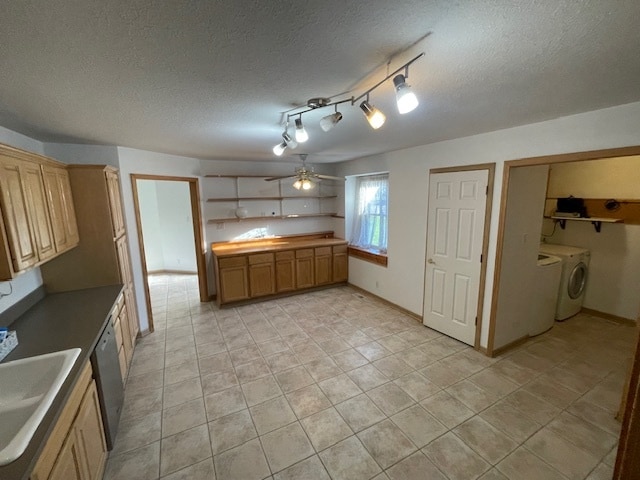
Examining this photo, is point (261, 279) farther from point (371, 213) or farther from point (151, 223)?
point (151, 223)

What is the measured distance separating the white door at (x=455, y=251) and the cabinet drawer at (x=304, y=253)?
2.03m

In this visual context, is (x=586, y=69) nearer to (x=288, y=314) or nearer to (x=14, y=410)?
(x=14, y=410)

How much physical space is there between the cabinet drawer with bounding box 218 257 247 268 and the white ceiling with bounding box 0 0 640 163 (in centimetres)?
237

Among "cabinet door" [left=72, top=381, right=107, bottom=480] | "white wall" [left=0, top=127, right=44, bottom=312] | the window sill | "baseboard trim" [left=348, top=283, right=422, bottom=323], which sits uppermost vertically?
"white wall" [left=0, top=127, right=44, bottom=312]

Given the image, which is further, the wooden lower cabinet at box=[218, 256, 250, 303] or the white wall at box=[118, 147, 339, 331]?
the wooden lower cabinet at box=[218, 256, 250, 303]

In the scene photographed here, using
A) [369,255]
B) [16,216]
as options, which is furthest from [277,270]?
[16,216]

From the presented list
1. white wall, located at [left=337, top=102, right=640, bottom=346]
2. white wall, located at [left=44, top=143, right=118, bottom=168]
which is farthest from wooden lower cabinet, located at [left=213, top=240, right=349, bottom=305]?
white wall, located at [left=44, top=143, right=118, bottom=168]

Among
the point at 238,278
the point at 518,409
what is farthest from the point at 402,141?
the point at 238,278

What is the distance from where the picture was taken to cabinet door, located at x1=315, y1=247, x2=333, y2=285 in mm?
4953

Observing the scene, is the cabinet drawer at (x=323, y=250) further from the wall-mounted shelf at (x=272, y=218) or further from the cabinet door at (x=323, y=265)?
the wall-mounted shelf at (x=272, y=218)

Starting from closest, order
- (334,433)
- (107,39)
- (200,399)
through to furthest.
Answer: (107,39) < (334,433) < (200,399)

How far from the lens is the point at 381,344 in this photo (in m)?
3.23

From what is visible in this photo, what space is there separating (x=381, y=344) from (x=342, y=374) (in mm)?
729

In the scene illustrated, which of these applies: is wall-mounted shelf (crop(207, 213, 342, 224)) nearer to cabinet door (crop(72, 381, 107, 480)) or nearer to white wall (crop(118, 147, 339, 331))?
white wall (crop(118, 147, 339, 331))
